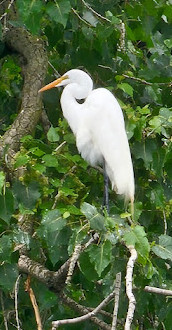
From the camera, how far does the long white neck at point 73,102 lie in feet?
9.59

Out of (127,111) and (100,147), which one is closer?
(127,111)

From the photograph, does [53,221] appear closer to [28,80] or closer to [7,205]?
[7,205]

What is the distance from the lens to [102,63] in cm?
293

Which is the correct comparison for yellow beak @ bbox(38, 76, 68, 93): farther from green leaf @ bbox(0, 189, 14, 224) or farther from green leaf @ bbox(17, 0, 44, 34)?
green leaf @ bbox(0, 189, 14, 224)

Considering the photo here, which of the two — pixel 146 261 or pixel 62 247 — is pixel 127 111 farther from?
pixel 146 261

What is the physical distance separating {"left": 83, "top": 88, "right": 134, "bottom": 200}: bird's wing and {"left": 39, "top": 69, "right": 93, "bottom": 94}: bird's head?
0.04 meters

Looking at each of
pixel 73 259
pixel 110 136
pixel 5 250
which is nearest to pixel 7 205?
pixel 5 250

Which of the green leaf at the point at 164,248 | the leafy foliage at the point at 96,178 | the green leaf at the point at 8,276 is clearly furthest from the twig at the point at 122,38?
the green leaf at the point at 8,276

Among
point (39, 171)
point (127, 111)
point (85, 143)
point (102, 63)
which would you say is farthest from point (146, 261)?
point (102, 63)

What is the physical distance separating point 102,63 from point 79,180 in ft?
1.65

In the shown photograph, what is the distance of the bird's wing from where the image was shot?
2.71 metres

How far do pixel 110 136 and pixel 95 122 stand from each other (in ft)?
0.32

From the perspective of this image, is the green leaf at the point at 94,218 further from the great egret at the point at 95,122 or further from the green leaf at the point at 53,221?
the great egret at the point at 95,122

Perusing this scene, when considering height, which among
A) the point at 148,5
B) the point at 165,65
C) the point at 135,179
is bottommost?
the point at 135,179
